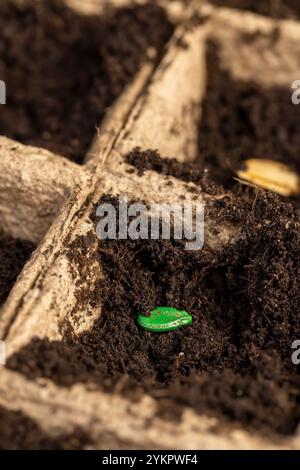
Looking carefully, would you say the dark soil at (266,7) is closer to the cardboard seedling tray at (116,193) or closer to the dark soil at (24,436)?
the cardboard seedling tray at (116,193)

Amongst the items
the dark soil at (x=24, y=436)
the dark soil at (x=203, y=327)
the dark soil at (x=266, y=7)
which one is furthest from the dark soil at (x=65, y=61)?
the dark soil at (x=24, y=436)

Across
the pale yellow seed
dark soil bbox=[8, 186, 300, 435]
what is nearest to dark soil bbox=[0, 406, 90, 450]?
dark soil bbox=[8, 186, 300, 435]

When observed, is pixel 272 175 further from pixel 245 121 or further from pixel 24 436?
pixel 24 436

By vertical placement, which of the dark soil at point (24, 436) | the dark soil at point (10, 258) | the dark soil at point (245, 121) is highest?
the dark soil at point (245, 121)

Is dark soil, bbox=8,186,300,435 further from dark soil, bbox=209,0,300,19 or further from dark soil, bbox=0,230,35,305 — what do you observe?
dark soil, bbox=209,0,300,19

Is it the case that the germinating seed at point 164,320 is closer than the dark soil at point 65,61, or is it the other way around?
the germinating seed at point 164,320

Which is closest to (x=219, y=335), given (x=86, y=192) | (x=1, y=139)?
(x=86, y=192)

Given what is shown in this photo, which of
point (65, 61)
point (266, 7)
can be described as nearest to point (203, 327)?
point (65, 61)

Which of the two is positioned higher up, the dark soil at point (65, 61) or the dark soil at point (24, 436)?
the dark soil at point (65, 61)
